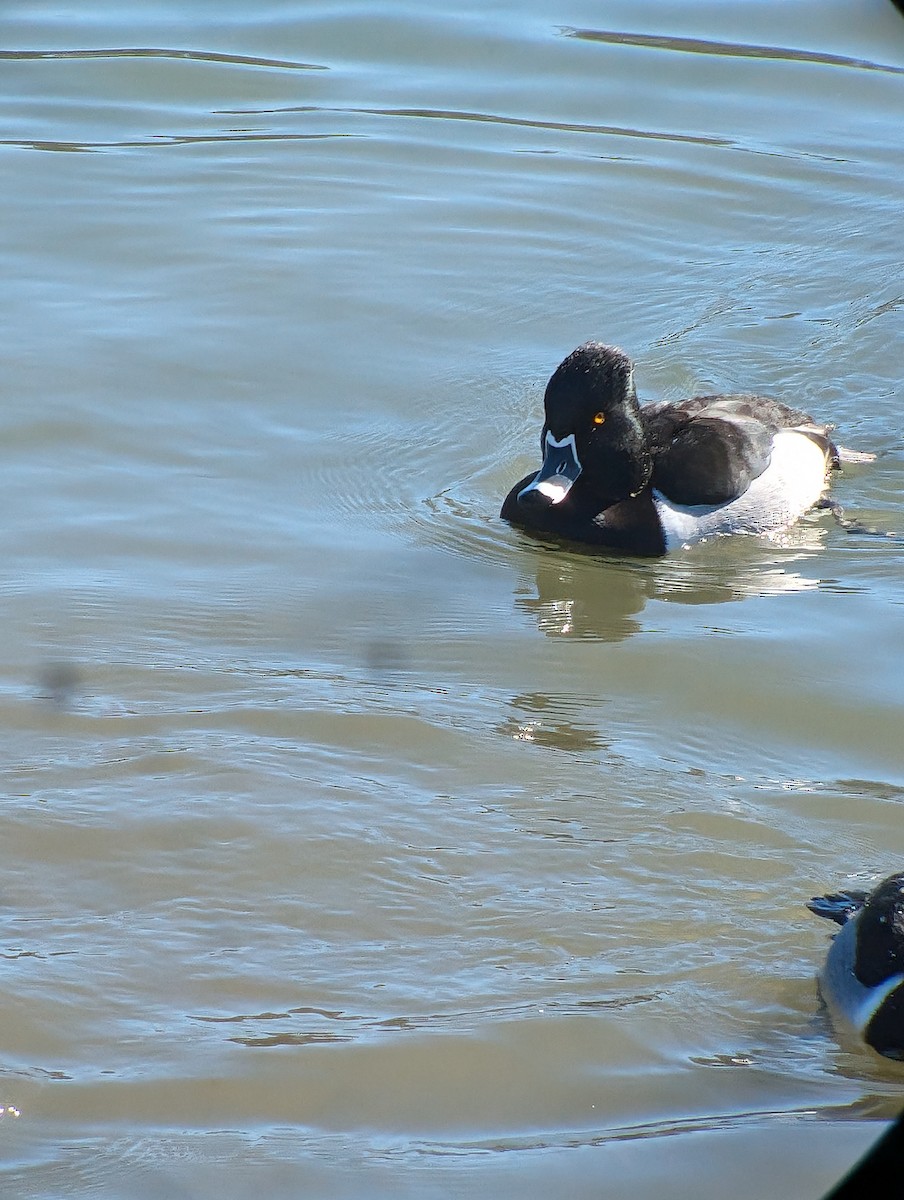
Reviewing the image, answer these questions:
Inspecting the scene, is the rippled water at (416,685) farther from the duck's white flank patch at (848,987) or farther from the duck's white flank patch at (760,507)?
the duck's white flank patch at (760,507)

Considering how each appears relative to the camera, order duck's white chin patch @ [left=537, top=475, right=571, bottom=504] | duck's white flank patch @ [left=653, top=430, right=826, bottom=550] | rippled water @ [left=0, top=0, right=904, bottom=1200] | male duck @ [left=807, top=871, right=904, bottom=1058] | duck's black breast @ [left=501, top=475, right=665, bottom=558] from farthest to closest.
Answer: duck's white flank patch @ [left=653, top=430, right=826, bottom=550], duck's black breast @ [left=501, top=475, right=665, bottom=558], duck's white chin patch @ [left=537, top=475, right=571, bottom=504], male duck @ [left=807, top=871, right=904, bottom=1058], rippled water @ [left=0, top=0, right=904, bottom=1200]

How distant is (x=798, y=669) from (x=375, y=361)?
4094mm

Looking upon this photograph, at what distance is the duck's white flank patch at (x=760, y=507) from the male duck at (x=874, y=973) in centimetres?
370

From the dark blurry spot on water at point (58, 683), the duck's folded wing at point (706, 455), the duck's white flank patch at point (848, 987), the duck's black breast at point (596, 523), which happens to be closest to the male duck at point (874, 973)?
the duck's white flank patch at point (848, 987)

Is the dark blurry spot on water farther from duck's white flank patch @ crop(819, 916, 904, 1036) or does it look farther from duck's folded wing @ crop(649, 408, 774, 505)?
duck's folded wing @ crop(649, 408, 774, 505)

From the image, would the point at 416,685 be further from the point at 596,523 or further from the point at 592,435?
the point at 592,435

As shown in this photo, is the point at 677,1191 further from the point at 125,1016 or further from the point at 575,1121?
the point at 125,1016

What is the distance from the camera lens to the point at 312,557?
7.41 m

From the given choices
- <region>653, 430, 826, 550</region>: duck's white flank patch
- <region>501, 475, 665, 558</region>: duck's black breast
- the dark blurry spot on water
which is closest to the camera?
the dark blurry spot on water

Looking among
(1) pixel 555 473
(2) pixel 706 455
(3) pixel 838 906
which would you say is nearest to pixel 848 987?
(3) pixel 838 906

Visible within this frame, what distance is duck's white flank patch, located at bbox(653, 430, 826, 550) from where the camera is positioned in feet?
26.5

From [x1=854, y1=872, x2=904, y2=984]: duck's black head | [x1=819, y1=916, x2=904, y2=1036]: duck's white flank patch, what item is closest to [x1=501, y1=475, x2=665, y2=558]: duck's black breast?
[x1=819, y1=916, x2=904, y2=1036]: duck's white flank patch

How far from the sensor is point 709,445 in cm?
827

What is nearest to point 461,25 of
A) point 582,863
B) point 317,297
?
point 317,297
